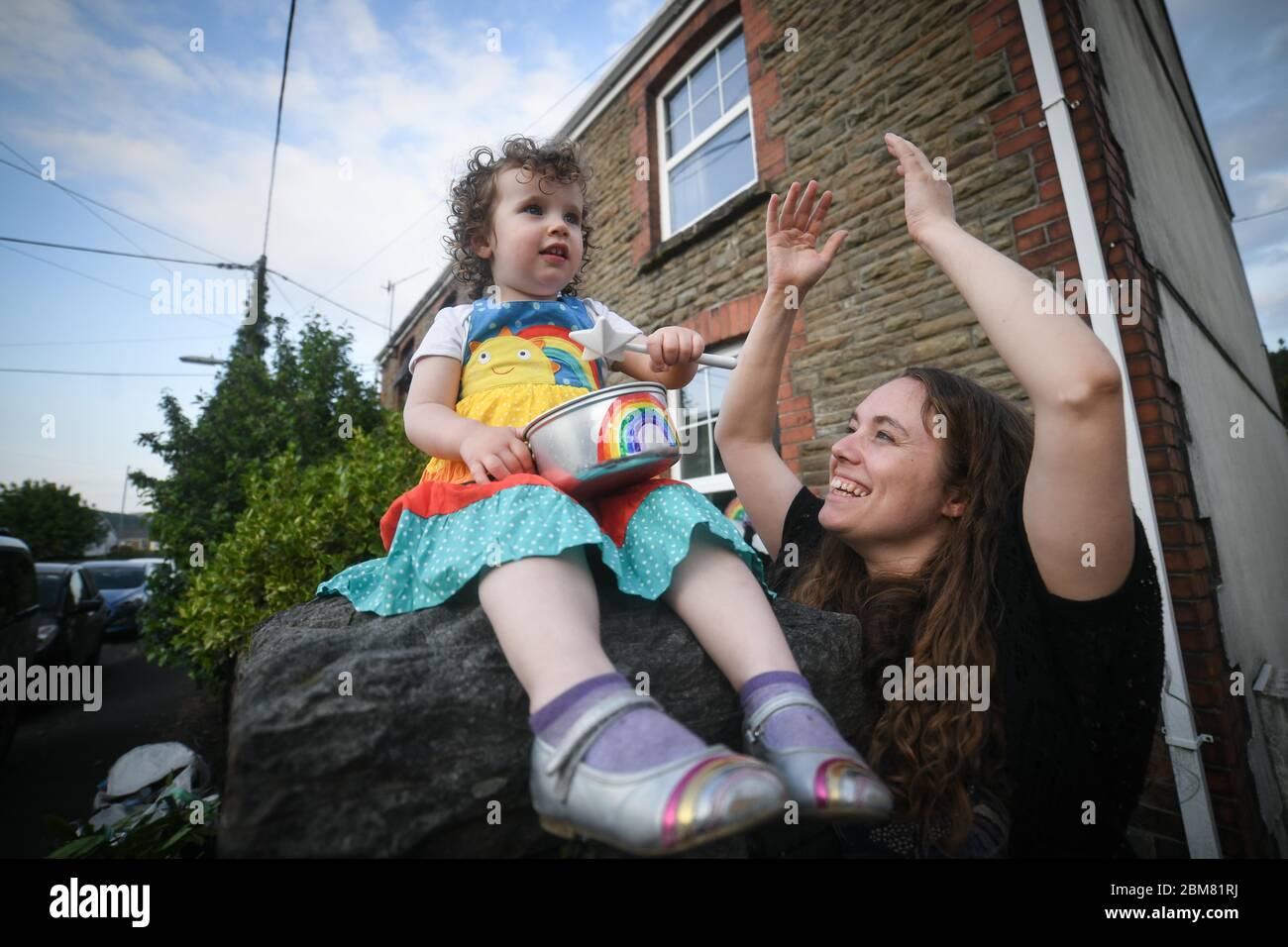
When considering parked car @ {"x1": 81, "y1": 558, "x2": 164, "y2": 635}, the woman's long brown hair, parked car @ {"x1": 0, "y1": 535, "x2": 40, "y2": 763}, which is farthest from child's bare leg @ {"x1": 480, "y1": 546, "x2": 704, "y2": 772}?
parked car @ {"x1": 81, "y1": 558, "x2": 164, "y2": 635}

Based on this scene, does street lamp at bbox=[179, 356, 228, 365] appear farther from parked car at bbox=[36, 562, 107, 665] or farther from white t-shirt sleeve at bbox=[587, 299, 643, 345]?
white t-shirt sleeve at bbox=[587, 299, 643, 345]

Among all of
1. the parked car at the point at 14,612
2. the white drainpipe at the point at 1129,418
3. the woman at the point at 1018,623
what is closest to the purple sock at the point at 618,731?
the woman at the point at 1018,623

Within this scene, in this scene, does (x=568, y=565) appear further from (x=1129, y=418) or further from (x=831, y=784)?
(x=1129, y=418)

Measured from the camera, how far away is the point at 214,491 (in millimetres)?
6102

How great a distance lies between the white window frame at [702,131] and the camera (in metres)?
5.23

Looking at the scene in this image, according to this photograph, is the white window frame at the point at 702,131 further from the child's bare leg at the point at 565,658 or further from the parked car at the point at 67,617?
the parked car at the point at 67,617

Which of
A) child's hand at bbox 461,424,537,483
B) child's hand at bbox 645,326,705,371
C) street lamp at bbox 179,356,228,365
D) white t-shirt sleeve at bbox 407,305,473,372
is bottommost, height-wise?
child's hand at bbox 461,424,537,483

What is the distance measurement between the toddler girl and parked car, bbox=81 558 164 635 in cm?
1196

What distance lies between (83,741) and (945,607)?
760cm

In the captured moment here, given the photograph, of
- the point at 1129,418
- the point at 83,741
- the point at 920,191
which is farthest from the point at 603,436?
the point at 83,741

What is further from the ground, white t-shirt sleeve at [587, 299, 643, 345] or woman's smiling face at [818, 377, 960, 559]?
white t-shirt sleeve at [587, 299, 643, 345]

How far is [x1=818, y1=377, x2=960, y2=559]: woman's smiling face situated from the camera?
1.71m

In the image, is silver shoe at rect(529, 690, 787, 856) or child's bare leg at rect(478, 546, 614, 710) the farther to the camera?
child's bare leg at rect(478, 546, 614, 710)

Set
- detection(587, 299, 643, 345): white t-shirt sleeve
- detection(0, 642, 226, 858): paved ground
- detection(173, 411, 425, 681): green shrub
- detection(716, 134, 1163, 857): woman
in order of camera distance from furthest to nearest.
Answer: detection(0, 642, 226, 858): paved ground < detection(173, 411, 425, 681): green shrub < detection(587, 299, 643, 345): white t-shirt sleeve < detection(716, 134, 1163, 857): woman
